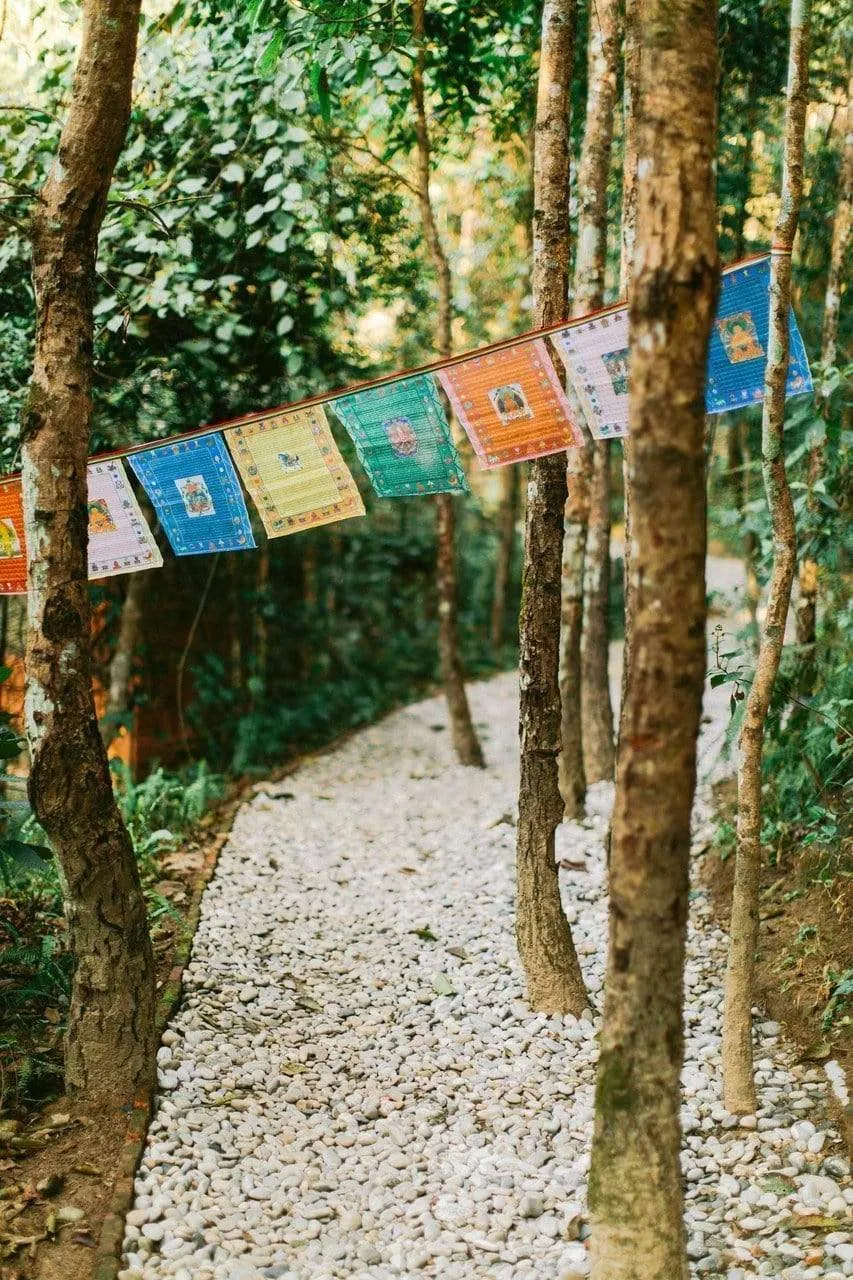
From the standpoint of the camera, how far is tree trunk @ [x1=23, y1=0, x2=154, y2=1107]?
310 cm

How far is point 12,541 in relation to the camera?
13.8 ft

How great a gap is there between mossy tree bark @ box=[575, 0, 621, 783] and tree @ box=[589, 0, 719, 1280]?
8.77 ft

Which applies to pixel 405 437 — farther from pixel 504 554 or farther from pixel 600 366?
pixel 504 554

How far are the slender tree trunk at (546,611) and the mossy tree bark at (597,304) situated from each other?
992mm

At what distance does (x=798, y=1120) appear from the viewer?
3221 mm

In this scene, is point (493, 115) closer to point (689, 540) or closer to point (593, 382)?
point (593, 382)

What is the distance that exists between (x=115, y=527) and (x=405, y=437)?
1.27 m

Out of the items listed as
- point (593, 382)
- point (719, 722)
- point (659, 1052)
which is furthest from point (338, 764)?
point (659, 1052)

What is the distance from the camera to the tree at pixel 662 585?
228 cm

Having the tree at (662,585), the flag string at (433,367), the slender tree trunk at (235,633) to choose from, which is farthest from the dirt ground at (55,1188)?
the slender tree trunk at (235,633)

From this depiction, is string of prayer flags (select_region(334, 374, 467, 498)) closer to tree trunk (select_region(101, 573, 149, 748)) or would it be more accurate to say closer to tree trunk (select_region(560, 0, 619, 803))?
tree trunk (select_region(560, 0, 619, 803))

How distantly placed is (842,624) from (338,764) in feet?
14.0

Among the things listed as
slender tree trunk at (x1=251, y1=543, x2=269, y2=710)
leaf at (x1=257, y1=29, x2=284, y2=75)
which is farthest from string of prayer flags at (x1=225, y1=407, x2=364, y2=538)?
slender tree trunk at (x1=251, y1=543, x2=269, y2=710)

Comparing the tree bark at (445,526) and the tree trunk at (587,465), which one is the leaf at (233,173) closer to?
the tree bark at (445,526)
